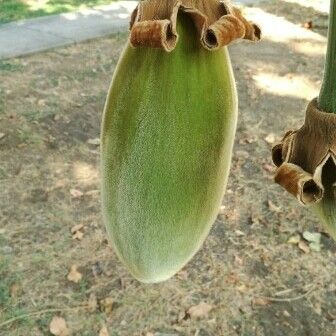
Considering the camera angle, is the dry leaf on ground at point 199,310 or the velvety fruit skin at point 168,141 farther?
the dry leaf on ground at point 199,310

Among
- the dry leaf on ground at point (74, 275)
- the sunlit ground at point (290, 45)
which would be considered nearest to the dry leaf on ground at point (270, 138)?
the sunlit ground at point (290, 45)

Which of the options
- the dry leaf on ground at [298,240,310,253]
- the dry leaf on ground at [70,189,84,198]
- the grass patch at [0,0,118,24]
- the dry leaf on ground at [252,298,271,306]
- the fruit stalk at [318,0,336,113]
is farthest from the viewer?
the grass patch at [0,0,118,24]

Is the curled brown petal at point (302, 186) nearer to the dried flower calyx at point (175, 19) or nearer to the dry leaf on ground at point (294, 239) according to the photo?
the dried flower calyx at point (175, 19)

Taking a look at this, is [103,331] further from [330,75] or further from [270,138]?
[330,75]

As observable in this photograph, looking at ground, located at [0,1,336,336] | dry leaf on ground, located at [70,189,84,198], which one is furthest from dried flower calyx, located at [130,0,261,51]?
dry leaf on ground, located at [70,189,84,198]

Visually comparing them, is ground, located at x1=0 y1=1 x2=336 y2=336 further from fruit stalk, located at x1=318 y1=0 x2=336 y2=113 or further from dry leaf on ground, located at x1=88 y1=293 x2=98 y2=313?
fruit stalk, located at x1=318 y1=0 x2=336 y2=113

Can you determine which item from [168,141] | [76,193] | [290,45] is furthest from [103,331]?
[290,45]
